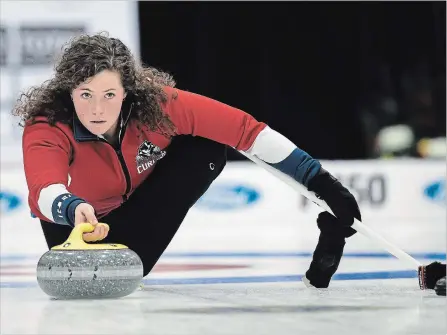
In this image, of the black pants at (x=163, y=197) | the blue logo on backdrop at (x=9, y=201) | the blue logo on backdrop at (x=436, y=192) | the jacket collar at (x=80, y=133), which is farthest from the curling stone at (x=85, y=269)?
the blue logo on backdrop at (x=436, y=192)

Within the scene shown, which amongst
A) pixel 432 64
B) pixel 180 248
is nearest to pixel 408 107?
pixel 432 64

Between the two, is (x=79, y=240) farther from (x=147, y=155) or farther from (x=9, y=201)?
(x=9, y=201)

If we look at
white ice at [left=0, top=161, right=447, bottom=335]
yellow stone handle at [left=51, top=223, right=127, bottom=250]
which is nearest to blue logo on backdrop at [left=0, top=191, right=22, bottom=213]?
white ice at [left=0, top=161, right=447, bottom=335]

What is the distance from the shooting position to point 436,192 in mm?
7531

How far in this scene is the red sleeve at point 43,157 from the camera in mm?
2469

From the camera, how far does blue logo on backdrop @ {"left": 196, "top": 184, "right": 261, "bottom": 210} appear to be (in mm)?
7422

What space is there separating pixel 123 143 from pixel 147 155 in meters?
0.16

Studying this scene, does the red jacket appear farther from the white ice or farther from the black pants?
the white ice

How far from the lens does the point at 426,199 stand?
755cm

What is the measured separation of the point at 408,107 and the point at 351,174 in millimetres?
1366

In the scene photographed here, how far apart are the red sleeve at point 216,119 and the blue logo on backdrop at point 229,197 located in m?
4.61

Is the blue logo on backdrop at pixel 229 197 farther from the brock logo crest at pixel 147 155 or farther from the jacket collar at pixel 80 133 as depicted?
the jacket collar at pixel 80 133

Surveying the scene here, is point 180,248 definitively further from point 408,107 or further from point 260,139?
point 408,107

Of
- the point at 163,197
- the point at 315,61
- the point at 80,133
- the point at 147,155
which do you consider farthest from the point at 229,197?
the point at 80,133
